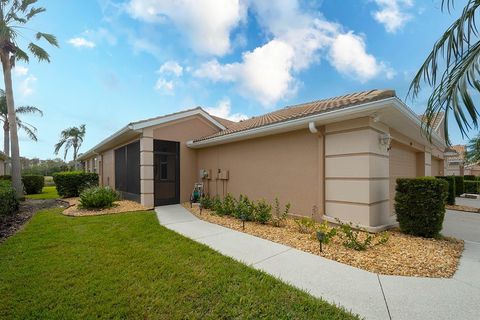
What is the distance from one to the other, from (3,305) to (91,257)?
1434mm

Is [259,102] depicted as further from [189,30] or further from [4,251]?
[4,251]

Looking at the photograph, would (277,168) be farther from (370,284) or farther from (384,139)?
(370,284)

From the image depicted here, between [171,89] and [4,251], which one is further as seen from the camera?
[171,89]

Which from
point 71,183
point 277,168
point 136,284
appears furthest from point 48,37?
point 136,284

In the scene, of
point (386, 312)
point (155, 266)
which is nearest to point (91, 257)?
point (155, 266)

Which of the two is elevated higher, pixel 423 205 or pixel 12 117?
pixel 12 117

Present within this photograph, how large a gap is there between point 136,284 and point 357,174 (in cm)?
527

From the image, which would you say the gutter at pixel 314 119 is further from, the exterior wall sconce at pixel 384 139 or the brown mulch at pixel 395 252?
the brown mulch at pixel 395 252

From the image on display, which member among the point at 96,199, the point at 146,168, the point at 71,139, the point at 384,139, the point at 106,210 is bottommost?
the point at 106,210

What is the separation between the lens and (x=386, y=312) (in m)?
2.63

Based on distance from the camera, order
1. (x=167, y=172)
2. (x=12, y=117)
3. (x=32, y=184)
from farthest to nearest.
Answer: (x=32, y=184) → (x=12, y=117) → (x=167, y=172)

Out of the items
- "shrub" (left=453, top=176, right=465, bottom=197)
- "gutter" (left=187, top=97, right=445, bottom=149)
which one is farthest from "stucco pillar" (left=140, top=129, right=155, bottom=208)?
"shrub" (left=453, top=176, right=465, bottom=197)

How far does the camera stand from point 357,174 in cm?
576

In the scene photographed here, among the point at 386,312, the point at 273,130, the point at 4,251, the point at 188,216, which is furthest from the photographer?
the point at 188,216
